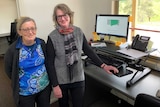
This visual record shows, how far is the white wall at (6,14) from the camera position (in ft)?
13.5

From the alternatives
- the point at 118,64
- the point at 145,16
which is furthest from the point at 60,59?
the point at 145,16

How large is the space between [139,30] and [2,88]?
2635 mm

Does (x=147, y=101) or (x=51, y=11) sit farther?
(x=51, y=11)

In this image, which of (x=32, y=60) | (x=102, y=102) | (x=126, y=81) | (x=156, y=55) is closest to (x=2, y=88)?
(x=102, y=102)

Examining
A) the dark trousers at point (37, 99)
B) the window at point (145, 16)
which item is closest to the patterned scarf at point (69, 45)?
the dark trousers at point (37, 99)

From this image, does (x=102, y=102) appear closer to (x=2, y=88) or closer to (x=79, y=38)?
(x=79, y=38)

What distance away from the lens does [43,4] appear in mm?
2178

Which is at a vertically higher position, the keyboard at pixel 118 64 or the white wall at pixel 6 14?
the white wall at pixel 6 14

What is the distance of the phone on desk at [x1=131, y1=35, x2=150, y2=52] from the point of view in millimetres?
1810

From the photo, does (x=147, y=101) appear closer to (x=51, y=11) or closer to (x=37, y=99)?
(x=37, y=99)

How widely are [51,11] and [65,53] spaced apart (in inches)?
39.2

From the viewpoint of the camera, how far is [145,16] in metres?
2.27

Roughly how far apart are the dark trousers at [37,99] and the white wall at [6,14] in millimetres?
3100

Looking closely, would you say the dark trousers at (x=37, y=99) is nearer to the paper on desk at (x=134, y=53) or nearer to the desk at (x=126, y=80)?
the desk at (x=126, y=80)
